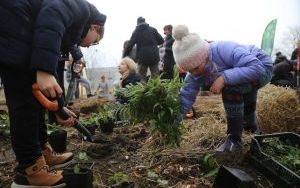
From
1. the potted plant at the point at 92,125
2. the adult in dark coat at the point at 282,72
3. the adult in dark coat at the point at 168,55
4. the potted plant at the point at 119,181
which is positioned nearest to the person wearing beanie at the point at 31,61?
the potted plant at the point at 119,181

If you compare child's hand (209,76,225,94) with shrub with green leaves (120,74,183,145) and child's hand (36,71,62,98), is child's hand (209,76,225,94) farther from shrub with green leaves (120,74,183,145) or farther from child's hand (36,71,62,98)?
child's hand (36,71,62,98)

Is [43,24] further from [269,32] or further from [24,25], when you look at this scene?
[269,32]

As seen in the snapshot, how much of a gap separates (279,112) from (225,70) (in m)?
1.31

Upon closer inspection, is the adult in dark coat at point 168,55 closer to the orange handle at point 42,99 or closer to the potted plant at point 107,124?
the potted plant at point 107,124

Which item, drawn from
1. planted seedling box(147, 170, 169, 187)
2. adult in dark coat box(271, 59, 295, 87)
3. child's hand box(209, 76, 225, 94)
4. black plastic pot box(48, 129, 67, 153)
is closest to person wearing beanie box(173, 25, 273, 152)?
child's hand box(209, 76, 225, 94)

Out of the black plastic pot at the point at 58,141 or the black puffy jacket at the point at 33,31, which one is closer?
the black puffy jacket at the point at 33,31

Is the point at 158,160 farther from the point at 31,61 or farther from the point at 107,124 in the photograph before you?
the point at 107,124

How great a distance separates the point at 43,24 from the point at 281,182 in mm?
1838

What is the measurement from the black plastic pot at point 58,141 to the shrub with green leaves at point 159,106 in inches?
30.5

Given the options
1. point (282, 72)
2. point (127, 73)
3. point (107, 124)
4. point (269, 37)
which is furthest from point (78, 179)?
point (269, 37)

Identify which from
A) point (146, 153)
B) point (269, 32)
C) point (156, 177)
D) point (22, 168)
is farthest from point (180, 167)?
point (269, 32)

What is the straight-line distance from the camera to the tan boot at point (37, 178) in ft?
7.01

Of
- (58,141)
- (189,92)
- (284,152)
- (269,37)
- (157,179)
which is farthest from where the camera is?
(269,37)

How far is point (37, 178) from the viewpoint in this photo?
2145 millimetres
